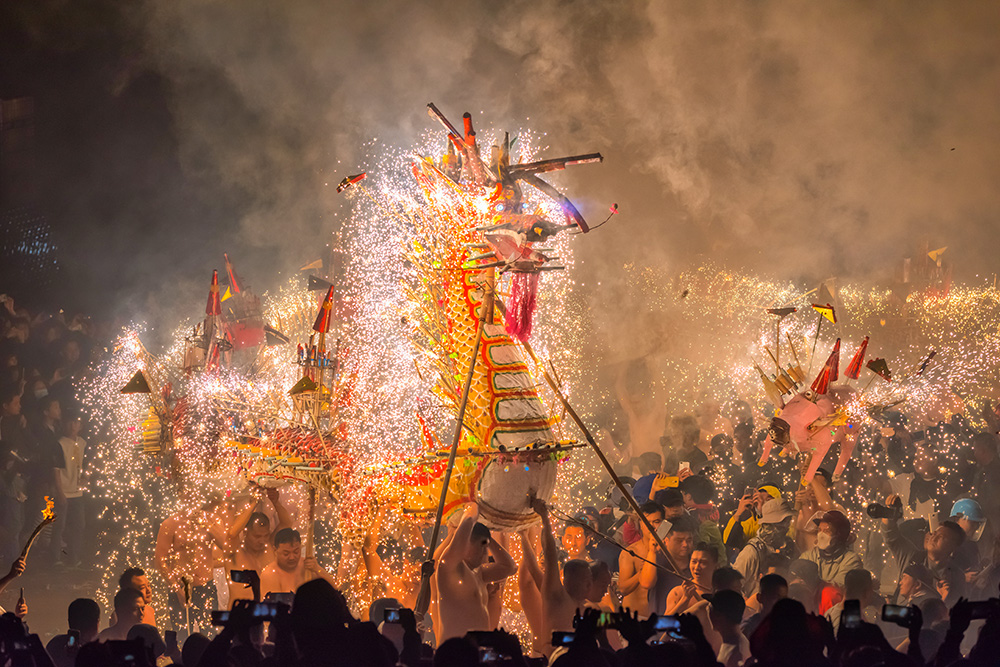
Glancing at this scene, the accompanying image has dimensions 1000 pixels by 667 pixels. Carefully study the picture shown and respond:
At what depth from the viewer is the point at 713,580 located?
3.79 metres

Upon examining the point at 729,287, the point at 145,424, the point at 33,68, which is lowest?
the point at 145,424

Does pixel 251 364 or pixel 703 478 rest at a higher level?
pixel 251 364

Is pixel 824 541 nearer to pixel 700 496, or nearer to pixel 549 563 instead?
pixel 700 496

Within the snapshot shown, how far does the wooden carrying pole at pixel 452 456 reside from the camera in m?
3.48

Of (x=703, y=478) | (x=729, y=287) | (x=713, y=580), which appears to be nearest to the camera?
(x=713, y=580)

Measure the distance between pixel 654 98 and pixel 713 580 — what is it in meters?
9.85

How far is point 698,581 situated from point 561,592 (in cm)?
89

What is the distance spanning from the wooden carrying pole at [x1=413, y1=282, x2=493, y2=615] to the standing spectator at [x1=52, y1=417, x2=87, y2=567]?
6573 mm

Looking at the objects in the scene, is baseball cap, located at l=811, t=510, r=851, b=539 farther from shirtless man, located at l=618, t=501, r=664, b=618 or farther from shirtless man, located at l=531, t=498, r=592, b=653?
shirtless man, located at l=531, t=498, r=592, b=653

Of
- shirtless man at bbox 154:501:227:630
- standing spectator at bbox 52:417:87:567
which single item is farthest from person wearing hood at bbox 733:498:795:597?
standing spectator at bbox 52:417:87:567

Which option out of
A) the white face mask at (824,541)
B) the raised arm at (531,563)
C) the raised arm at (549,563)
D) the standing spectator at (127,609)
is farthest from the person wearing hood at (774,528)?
the standing spectator at (127,609)

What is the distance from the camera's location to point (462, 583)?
3.68m

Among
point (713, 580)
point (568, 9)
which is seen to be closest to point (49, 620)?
point (713, 580)

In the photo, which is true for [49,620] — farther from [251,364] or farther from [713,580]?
[713,580]
